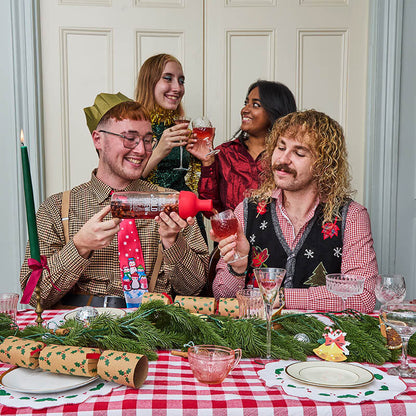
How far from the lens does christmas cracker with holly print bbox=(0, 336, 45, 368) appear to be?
1126mm

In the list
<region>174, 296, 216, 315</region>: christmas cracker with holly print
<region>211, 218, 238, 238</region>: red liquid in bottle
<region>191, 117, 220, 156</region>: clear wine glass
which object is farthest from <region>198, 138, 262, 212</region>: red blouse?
<region>174, 296, 216, 315</region>: christmas cracker with holly print

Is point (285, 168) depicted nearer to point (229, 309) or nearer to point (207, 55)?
point (229, 309)

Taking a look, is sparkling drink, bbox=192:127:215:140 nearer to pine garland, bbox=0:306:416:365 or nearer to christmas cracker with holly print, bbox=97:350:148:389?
pine garland, bbox=0:306:416:365

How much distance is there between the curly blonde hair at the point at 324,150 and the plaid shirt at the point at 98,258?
43 cm

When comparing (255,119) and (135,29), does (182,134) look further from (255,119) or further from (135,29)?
(135,29)

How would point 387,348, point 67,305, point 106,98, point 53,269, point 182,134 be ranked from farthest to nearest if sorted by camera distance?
1. point 182,134
2. point 106,98
3. point 67,305
4. point 53,269
5. point 387,348

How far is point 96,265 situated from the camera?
2.01 metres

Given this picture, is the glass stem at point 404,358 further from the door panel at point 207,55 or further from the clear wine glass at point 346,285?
the door panel at point 207,55

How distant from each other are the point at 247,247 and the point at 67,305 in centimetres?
70

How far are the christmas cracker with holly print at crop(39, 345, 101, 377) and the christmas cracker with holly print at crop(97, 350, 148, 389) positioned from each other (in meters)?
0.02

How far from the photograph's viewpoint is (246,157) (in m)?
2.74

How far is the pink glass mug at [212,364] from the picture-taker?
1069 millimetres

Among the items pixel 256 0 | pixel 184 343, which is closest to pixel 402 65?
pixel 256 0

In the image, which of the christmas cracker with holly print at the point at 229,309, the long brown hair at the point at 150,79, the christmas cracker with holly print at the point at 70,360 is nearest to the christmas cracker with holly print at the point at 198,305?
the christmas cracker with holly print at the point at 229,309
